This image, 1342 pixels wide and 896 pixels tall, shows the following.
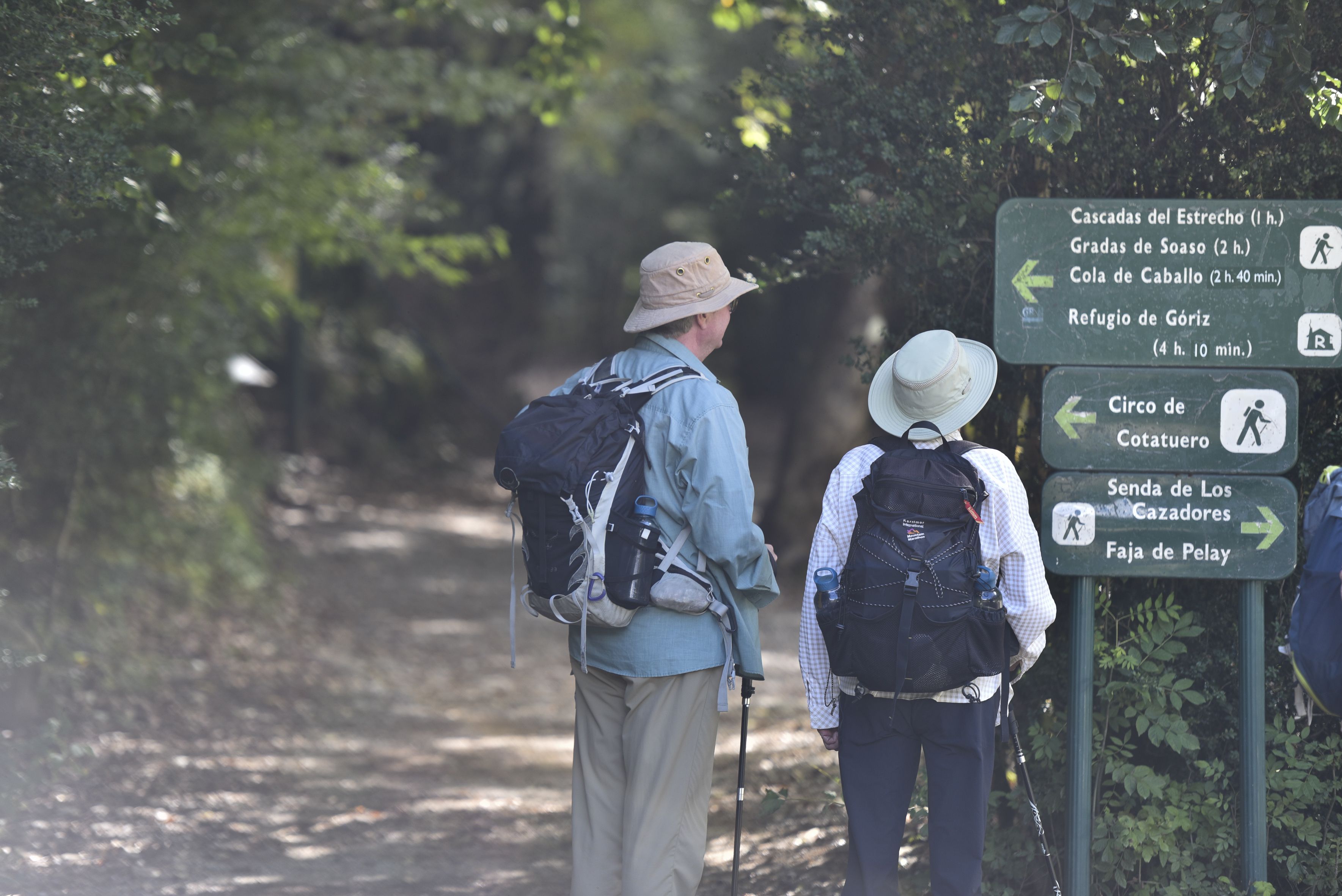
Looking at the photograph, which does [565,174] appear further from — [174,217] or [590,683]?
[590,683]

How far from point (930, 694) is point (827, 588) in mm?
390

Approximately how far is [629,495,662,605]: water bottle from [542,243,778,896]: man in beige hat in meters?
0.07

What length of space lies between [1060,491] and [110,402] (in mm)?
6631

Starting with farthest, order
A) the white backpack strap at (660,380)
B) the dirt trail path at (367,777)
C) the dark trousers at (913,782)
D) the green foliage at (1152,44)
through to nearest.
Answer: the dirt trail path at (367,777)
the green foliage at (1152,44)
the white backpack strap at (660,380)
the dark trousers at (913,782)

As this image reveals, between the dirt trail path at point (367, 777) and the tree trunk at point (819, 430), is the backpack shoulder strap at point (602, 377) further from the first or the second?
the tree trunk at point (819, 430)

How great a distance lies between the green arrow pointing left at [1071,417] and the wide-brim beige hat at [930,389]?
381 mm

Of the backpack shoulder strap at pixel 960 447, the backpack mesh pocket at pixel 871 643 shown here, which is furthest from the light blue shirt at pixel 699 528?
the backpack shoulder strap at pixel 960 447

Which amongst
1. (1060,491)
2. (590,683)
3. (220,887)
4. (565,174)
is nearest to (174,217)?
(220,887)

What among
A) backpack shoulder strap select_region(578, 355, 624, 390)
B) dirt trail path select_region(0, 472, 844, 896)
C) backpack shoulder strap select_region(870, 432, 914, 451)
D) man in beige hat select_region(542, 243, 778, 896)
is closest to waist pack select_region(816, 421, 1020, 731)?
backpack shoulder strap select_region(870, 432, 914, 451)

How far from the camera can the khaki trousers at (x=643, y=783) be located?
3.56m

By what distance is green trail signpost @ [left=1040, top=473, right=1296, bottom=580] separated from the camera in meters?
3.73

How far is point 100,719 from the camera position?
282 inches

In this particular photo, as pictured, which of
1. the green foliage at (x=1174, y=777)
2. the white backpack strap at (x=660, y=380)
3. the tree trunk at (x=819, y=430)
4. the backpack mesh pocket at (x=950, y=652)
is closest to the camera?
the backpack mesh pocket at (x=950, y=652)

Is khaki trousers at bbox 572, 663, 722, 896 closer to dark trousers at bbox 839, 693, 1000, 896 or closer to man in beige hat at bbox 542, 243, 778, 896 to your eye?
man in beige hat at bbox 542, 243, 778, 896
